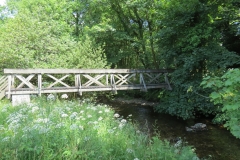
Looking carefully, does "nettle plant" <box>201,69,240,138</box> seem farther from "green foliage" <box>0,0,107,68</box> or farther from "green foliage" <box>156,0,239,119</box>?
"green foliage" <box>0,0,107,68</box>

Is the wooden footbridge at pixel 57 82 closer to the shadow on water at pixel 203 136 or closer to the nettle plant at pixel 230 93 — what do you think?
the shadow on water at pixel 203 136

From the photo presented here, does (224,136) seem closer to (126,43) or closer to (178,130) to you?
(178,130)

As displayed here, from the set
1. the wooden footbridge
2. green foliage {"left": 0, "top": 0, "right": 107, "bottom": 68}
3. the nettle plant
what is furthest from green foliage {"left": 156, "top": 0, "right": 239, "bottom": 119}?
the nettle plant

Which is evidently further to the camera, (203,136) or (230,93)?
(203,136)

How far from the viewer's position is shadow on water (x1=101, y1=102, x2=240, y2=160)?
5.65 metres

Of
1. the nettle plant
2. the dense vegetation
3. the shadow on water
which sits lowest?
the shadow on water

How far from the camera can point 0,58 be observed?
10.2m

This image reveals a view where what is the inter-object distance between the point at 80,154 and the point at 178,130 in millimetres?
5982

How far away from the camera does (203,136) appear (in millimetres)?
7121

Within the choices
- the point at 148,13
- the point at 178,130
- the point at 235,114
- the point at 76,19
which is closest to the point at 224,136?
the point at 178,130

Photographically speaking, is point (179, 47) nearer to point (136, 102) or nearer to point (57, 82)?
point (136, 102)

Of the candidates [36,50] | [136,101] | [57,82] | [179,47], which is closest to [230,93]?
[57,82]

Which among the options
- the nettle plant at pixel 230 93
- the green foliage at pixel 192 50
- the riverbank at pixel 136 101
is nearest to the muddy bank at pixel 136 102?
the riverbank at pixel 136 101

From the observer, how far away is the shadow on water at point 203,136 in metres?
5.65
